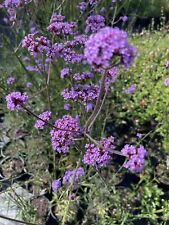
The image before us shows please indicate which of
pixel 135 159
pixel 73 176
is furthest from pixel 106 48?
pixel 73 176

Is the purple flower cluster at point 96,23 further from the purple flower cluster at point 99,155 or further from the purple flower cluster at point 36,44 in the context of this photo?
the purple flower cluster at point 99,155

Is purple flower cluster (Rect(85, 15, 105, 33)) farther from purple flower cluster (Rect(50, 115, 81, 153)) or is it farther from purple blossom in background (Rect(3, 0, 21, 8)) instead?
purple flower cluster (Rect(50, 115, 81, 153))

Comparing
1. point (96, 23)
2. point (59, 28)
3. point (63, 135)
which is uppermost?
point (96, 23)

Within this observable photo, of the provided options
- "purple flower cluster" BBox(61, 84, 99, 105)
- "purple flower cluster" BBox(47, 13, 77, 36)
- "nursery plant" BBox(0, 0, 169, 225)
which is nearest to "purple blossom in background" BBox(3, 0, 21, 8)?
"nursery plant" BBox(0, 0, 169, 225)

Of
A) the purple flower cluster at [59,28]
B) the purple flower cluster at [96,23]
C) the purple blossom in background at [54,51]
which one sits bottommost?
the purple blossom in background at [54,51]

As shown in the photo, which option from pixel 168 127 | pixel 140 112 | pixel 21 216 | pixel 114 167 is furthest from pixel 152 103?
pixel 21 216

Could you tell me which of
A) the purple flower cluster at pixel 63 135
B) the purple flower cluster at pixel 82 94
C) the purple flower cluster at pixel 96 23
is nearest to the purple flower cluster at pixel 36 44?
the purple flower cluster at pixel 82 94

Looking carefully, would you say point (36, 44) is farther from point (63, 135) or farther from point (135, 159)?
point (135, 159)

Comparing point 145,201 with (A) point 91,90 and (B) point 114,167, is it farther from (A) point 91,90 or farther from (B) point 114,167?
A: (A) point 91,90

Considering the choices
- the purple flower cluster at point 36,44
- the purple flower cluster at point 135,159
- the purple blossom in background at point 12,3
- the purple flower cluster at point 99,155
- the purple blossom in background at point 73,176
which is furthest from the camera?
the purple blossom in background at point 12,3
